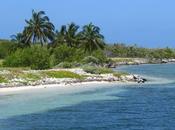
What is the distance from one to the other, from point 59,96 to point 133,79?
30.9 metres

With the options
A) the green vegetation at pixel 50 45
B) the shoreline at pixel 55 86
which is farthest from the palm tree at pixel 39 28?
the shoreline at pixel 55 86

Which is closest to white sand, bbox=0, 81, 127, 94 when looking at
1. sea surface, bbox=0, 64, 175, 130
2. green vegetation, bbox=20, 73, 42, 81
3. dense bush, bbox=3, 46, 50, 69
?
sea surface, bbox=0, 64, 175, 130

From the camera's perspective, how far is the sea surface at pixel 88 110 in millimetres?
35625

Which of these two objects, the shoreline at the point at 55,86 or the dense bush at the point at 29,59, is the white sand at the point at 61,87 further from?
the dense bush at the point at 29,59

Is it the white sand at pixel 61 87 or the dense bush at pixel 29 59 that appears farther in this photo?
the dense bush at pixel 29 59

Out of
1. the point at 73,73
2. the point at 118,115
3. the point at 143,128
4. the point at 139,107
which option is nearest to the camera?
the point at 143,128

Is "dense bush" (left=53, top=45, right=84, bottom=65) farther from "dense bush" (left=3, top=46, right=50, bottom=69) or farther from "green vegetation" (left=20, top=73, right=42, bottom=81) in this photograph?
"green vegetation" (left=20, top=73, right=42, bottom=81)

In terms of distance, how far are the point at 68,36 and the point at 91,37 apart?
9.89 metres

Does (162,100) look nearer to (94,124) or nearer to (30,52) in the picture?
(94,124)

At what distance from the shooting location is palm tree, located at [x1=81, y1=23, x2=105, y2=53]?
12825 cm

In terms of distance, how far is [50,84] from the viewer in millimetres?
69188

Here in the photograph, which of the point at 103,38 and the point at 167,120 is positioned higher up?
the point at 103,38

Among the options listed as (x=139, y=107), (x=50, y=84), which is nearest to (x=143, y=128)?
(x=139, y=107)

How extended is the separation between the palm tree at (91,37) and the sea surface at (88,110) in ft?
218
